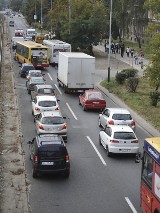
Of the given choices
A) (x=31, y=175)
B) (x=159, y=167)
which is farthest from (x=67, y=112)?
(x=159, y=167)

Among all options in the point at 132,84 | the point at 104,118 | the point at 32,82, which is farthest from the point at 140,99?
the point at 104,118

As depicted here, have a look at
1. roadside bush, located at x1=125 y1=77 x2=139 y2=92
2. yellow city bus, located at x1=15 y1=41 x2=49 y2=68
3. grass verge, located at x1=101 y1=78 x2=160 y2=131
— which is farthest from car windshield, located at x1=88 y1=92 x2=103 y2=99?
yellow city bus, located at x1=15 y1=41 x2=49 y2=68

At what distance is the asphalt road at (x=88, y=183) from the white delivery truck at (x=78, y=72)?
11.2 meters

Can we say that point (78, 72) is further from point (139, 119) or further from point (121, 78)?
point (139, 119)

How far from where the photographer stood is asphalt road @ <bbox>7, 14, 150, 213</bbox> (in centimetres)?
1612

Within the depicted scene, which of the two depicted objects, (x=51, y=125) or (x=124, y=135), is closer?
(x=124, y=135)

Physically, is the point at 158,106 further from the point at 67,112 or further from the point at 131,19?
the point at 131,19

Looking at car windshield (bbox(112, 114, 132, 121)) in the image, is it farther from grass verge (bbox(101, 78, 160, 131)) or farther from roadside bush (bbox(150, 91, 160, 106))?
roadside bush (bbox(150, 91, 160, 106))

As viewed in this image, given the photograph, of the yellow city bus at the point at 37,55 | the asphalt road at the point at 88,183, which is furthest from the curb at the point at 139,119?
the yellow city bus at the point at 37,55

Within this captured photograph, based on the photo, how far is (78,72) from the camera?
1499 inches

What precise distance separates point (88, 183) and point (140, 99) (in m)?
19.1

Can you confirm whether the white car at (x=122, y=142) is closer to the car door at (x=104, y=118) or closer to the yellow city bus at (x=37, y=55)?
the car door at (x=104, y=118)

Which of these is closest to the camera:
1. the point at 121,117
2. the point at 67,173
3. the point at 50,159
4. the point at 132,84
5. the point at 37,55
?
the point at 50,159

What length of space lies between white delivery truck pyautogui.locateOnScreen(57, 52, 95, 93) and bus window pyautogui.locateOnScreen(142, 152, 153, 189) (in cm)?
2405
